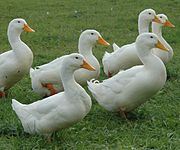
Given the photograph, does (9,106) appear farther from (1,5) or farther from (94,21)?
(1,5)

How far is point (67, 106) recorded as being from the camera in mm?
5496

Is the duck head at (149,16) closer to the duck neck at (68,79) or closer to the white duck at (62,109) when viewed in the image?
the white duck at (62,109)

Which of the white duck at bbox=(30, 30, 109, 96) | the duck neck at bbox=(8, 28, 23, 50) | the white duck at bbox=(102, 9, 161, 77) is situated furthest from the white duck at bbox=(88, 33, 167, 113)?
the duck neck at bbox=(8, 28, 23, 50)

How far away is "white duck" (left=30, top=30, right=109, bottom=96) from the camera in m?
7.30

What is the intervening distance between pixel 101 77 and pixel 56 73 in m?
1.99

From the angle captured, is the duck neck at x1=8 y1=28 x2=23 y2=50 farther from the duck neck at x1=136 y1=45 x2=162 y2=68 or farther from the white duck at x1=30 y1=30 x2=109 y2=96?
the duck neck at x1=136 y1=45 x2=162 y2=68

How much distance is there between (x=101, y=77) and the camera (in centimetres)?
916

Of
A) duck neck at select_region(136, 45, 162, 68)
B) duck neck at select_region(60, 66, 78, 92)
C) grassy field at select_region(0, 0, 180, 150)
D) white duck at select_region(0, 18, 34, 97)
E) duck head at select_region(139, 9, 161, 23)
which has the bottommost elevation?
grassy field at select_region(0, 0, 180, 150)

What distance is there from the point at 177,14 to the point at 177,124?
32.2 feet

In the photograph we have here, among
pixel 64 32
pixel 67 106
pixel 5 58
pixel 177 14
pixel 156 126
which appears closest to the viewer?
pixel 67 106

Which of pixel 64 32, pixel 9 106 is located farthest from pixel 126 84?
pixel 64 32

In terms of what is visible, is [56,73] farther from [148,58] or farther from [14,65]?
[148,58]

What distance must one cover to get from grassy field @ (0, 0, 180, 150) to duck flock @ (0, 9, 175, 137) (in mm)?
231

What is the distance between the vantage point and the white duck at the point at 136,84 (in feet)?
20.5
